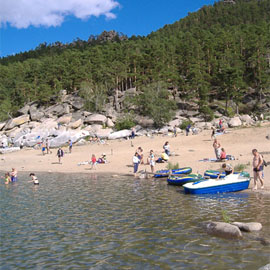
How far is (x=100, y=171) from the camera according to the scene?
25859 millimetres

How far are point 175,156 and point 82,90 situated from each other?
1535 inches

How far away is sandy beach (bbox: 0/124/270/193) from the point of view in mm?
25250

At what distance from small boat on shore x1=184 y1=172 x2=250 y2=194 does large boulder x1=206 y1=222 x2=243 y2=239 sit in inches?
246

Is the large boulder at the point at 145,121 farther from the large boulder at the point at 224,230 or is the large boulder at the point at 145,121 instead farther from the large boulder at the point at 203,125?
the large boulder at the point at 224,230

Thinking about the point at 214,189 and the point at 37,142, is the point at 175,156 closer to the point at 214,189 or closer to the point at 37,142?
the point at 214,189

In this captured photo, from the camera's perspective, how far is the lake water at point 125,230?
7605 millimetres

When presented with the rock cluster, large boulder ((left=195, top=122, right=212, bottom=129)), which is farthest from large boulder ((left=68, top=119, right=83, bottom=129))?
large boulder ((left=195, top=122, right=212, bottom=129))

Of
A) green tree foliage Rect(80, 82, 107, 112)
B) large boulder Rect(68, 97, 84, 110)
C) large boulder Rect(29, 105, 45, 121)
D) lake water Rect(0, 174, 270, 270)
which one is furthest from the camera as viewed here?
large boulder Rect(68, 97, 84, 110)

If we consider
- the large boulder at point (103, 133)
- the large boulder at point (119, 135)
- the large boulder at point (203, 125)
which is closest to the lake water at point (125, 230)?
the large boulder at point (119, 135)

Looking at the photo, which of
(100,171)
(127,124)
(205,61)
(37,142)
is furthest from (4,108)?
(100,171)

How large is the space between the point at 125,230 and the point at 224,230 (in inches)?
124

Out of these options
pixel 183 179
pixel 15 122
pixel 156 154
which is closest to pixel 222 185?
pixel 183 179

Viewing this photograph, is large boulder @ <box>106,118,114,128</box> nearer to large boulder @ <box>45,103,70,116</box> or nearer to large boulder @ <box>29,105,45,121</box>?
large boulder @ <box>45,103,70,116</box>

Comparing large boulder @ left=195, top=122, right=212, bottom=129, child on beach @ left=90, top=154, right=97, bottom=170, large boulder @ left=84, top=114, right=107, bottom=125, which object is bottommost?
child on beach @ left=90, top=154, right=97, bottom=170
